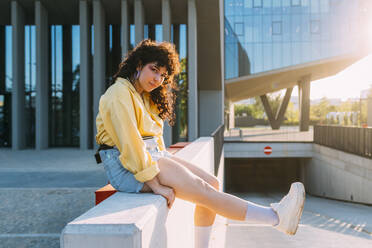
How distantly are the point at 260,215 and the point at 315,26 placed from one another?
27340 mm

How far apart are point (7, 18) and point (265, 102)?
3089cm

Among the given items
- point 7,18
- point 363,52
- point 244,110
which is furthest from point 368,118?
point 244,110

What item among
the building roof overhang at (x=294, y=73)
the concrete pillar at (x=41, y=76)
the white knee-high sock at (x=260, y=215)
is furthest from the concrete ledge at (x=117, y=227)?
the building roof overhang at (x=294, y=73)

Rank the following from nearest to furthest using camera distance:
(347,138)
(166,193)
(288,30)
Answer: (166,193), (347,138), (288,30)

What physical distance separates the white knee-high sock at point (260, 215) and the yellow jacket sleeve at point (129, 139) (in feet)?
2.45

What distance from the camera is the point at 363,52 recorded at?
27094 mm

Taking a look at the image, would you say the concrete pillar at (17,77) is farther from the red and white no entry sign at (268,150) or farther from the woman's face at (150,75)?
the woman's face at (150,75)

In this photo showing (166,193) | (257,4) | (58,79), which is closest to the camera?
(166,193)

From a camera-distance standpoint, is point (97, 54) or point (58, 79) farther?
point (58, 79)

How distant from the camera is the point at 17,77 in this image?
15430mm

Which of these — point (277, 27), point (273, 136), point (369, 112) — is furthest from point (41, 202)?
point (277, 27)

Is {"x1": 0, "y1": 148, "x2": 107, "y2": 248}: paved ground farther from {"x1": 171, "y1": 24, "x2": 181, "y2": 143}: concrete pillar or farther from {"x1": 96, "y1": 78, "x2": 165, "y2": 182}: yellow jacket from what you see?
{"x1": 171, "y1": 24, "x2": 181, "y2": 143}: concrete pillar

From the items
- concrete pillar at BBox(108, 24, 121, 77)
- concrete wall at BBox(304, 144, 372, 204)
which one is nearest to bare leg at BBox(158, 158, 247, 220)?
concrete wall at BBox(304, 144, 372, 204)

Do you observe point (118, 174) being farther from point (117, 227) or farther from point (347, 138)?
point (347, 138)
